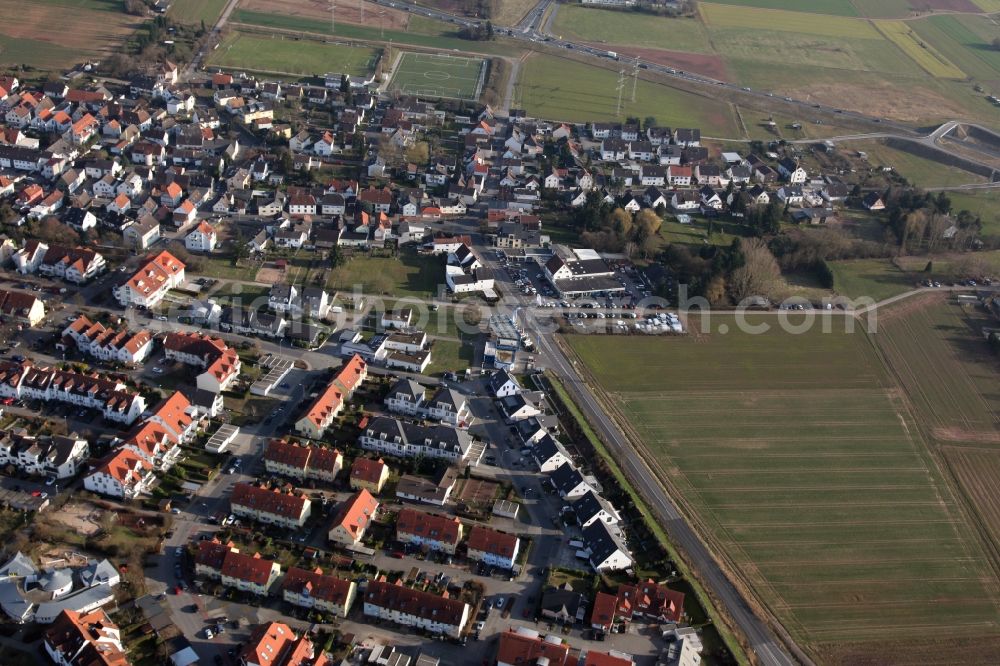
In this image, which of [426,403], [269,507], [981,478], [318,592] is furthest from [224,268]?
[981,478]

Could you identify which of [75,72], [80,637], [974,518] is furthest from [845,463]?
[75,72]

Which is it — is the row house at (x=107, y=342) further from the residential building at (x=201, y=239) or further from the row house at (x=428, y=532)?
the row house at (x=428, y=532)

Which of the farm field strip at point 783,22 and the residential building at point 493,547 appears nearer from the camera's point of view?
the residential building at point 493,547

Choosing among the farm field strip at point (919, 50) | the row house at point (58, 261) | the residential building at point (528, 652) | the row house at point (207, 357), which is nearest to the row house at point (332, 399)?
the row house at point (207, 357)

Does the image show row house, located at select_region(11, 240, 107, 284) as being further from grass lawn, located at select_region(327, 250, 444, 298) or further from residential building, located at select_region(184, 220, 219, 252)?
grass lawn, located at select_region(327, 250, 444, 298)

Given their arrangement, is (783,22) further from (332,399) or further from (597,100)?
(332,399)

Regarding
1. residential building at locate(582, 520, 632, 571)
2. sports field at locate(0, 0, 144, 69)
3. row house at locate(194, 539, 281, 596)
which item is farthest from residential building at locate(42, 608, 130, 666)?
sports field at locate(0, 0, 144, 69)

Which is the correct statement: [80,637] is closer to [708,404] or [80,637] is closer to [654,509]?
[654,509]
